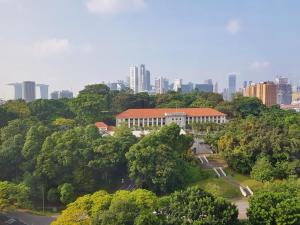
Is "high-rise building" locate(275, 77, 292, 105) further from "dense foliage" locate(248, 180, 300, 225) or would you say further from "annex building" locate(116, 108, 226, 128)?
"dense foliage" locate(248, 180, 300, 225)

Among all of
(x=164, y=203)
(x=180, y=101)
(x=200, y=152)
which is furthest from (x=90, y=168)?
(x=180, y=101)

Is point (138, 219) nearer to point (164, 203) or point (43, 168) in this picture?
point (164, 203)

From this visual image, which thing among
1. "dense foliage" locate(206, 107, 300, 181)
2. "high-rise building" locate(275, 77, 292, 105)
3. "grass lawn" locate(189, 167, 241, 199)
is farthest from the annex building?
"high-rise building" locate(275, 77, 292, 105)

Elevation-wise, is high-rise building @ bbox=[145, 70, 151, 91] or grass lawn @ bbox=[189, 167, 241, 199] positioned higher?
high-rise building @ bbox=[145, 70, 151, 91]

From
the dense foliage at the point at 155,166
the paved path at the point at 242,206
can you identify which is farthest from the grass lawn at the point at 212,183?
the dense foliage at the point at 155,166

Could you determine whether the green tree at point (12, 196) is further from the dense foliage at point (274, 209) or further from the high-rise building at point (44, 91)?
the high-rise building at point (44, 91)

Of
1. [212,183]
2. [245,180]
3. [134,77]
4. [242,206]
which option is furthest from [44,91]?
[242,206]

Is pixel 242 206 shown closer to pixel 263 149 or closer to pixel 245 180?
pixel 245 180
